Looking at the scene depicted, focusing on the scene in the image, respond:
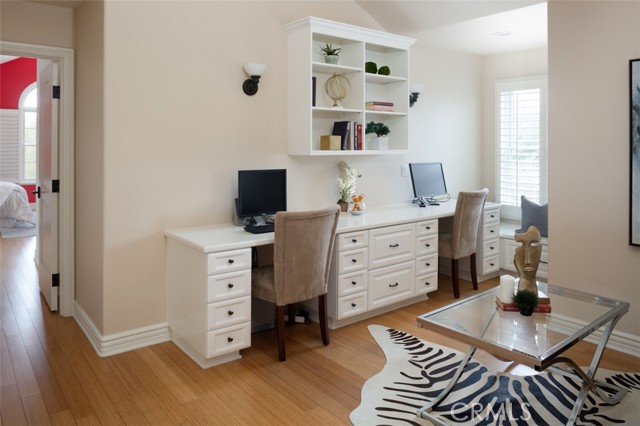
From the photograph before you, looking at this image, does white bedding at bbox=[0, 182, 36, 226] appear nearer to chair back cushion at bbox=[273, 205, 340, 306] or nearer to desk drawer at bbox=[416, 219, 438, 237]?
chair back cushion at bbox=[273, 205, 340, 306]

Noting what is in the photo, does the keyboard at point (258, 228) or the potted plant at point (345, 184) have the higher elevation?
the potted plant at point (345, 184)

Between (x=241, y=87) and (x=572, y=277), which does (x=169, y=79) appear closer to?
(x=241, y=87)

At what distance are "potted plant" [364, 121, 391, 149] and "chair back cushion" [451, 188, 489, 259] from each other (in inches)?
31.7

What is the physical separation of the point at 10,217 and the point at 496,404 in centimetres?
769

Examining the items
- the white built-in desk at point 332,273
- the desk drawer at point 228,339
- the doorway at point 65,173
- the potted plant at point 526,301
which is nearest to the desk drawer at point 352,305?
the white built-in desk at point 332,273

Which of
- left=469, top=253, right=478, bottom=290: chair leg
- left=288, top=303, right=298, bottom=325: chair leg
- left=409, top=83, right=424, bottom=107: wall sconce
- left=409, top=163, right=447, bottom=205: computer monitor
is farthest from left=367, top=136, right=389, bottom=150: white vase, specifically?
left=288, top=303, right=298, bottom=325: chair leg

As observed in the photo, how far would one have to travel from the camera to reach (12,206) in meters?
7.59

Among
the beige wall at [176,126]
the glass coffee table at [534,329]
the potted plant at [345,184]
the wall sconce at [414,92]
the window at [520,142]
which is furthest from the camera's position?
the window at [520,142]

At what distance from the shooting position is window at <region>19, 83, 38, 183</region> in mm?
8789

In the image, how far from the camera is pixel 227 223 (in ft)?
11.9

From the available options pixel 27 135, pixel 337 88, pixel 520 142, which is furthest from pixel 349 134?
pixel 27 135

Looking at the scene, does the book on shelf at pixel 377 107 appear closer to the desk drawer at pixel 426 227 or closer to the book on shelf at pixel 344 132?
the book on shelf at pixel 344 132

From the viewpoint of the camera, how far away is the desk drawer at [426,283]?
4.11 m

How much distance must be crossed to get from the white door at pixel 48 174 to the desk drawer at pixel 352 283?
2.24 m
